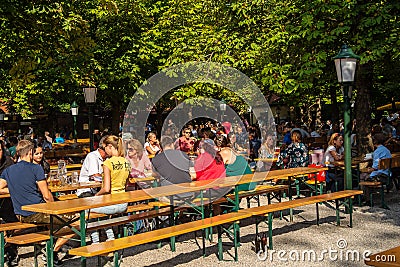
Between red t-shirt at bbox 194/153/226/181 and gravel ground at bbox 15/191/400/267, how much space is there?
0.97 meters

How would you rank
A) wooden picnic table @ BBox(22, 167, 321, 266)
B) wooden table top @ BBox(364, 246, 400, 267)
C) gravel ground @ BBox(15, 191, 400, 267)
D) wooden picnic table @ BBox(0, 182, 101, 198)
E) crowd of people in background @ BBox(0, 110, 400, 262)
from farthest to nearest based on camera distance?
wooden picnic table @ BBox(0, 182, 101, 198), gravel ground @ BBox(15, 191, 400, 267), crowd of people in background @ BBox(0, 110, 400, 262), wooden picnic table @ BBox(22, 167, 321, 266), wooden table top @ BBox(364, 246, 400, 267)

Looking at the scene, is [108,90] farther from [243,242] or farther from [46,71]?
[243,242]

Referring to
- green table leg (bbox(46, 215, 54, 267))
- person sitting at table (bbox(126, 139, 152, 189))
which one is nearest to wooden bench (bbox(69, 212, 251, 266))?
green table leg (bbox(46, 215, 54, 267))

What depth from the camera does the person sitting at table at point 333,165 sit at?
1139cm

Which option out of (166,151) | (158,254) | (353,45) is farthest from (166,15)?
(158,254)

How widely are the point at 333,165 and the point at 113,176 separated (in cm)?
556

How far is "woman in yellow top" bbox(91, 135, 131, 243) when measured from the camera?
24.0 ft

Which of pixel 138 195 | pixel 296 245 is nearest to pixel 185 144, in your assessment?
pixel 296 245

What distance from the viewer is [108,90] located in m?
24.0

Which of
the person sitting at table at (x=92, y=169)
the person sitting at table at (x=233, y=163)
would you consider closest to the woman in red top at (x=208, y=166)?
the person sitting at table at (x=233, y=163)

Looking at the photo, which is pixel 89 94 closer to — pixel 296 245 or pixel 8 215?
pixel 8 215

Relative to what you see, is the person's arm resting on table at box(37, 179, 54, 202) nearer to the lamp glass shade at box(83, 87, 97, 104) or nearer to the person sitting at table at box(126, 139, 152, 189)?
the person sitting at table at box(126, 139, 152, 189)

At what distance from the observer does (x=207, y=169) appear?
8.54m

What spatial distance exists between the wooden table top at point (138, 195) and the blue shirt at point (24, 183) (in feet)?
1.62
